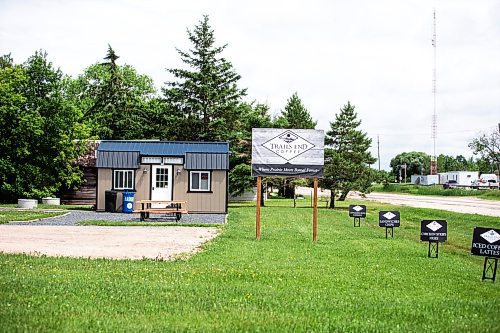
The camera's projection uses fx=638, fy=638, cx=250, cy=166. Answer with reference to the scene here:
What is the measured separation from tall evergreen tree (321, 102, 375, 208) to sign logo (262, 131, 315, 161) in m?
21.7

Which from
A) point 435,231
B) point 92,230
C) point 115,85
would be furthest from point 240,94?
point 435,231

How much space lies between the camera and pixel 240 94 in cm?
4859

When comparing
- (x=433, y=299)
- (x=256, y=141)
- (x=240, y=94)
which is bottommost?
→ (x=433, y=299)

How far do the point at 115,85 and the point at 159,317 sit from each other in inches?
2056

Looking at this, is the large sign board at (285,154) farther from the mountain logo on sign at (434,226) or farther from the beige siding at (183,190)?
the beige siding at (183,190)

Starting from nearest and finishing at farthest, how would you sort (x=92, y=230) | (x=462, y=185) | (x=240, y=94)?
(x=92, y=230) → (x=240, y=94) → (x=462, y=185)

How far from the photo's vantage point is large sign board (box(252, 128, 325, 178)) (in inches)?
738

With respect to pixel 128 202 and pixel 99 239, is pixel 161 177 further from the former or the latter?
pixel 99 239

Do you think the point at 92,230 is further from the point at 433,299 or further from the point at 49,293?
the point at 433,299

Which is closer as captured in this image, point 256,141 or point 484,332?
point 484,332

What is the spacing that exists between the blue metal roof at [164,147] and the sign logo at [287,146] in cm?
1221

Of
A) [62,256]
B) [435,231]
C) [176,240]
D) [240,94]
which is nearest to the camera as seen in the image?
[62,256]

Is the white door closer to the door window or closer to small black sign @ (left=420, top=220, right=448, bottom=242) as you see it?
the door window

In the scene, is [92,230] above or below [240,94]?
below
